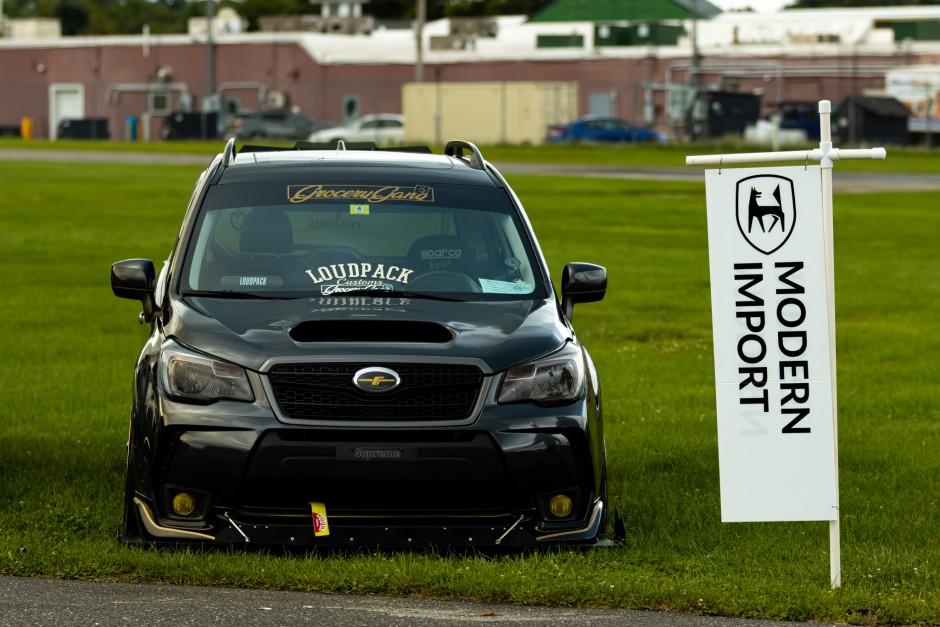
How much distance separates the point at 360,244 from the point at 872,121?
51150 millimetres

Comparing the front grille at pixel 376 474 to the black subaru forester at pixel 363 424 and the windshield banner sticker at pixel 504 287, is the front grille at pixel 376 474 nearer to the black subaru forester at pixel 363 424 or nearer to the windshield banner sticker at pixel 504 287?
the black subaru forester at pixel 363 424

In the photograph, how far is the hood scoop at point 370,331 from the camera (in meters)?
6.35

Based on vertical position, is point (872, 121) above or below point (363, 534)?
above

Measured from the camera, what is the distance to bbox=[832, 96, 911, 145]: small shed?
2205 inches

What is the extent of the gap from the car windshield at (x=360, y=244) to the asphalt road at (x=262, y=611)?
1446mm

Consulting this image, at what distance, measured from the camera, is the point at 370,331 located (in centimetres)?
642

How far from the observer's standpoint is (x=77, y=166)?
138 ft

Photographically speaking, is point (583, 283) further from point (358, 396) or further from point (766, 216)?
point (358, 396)

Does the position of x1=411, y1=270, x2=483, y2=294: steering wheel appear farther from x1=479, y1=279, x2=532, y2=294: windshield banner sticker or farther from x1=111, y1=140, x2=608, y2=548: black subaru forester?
x1=111, y1=140, x2=608, y2=548: black subaru forester

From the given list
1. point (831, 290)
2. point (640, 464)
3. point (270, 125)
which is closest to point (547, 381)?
point (831, 290)

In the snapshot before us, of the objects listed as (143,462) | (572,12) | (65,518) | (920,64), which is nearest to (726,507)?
(143,462)

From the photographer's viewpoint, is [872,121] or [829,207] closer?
[829,207]

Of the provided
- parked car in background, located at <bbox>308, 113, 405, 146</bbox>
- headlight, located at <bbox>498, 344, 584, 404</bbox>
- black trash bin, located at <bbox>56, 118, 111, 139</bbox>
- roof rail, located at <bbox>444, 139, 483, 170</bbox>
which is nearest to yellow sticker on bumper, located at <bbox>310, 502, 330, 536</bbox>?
headlight, located at <bbox>498, 344, 584, 404</bbox>

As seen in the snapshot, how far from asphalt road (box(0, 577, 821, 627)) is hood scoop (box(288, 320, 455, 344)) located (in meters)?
0.98
